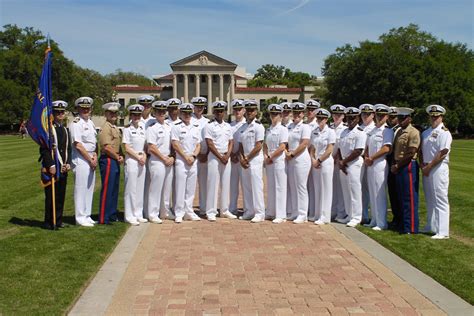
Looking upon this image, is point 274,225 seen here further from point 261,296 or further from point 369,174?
point 261,296

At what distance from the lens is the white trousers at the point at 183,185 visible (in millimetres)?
10711

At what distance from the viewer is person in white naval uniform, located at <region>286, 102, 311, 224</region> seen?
10641 millimetres

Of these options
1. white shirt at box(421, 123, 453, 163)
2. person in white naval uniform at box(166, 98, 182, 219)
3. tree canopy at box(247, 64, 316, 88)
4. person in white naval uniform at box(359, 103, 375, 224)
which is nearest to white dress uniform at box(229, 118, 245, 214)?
person in white naval uniform at box(166, 98, 182, 219)

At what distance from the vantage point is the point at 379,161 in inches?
396

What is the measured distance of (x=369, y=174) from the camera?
10227mm

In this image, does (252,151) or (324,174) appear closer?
(324,174)

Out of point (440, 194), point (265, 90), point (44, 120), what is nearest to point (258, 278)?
point (440, 194)

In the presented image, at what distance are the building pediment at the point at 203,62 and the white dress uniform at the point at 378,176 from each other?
99.4m

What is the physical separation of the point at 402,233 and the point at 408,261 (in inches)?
80.0

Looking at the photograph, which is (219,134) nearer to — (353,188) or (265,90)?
(353,188)

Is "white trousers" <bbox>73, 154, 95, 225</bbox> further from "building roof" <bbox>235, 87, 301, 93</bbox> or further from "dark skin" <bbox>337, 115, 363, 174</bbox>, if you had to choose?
"building roof" <bbox>235, 87, 301, 93</bbox>

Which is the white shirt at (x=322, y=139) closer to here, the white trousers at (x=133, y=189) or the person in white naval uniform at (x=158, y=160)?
the person in white naval uniform at (x=158, y=160)

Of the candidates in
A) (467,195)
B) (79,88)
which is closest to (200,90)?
(79,88)

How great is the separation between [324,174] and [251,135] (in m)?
1.61
